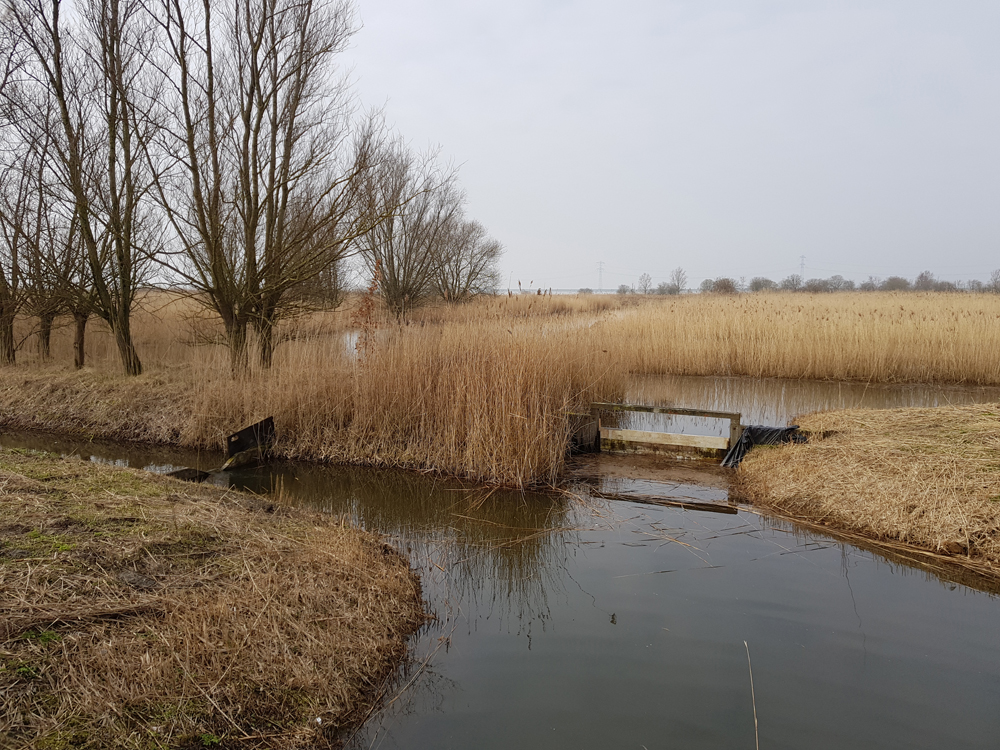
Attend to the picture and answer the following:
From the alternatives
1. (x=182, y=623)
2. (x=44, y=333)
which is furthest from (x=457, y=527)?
(x=44, y=333)

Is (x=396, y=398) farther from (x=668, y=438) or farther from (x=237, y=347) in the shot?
(x=237, y=347)

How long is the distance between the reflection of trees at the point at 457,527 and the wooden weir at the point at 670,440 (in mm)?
1616

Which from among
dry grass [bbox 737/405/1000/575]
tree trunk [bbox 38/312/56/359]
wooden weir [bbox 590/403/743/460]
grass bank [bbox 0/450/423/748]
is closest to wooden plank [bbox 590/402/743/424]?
wooden weir [bbox 590/403/743/460]

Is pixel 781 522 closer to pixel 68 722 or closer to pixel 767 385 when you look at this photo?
pixel 68 722

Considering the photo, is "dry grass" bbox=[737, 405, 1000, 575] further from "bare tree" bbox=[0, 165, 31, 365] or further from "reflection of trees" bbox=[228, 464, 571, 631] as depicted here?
"bare tree" bbox=[0, 165, 31, 365]

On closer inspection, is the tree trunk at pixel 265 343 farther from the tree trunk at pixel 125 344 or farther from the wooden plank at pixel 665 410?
the wooden plank at pixel 665 410

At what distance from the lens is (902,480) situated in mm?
4777

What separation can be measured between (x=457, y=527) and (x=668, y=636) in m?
2.05

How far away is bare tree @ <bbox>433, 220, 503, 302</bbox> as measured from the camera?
75.0ft

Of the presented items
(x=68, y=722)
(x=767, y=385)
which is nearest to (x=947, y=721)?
(x=68, y=722)

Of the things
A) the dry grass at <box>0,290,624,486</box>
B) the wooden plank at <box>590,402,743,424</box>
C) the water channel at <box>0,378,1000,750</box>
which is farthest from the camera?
the wooden plank at <box>590,402,743,424</box>

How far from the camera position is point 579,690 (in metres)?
2.85

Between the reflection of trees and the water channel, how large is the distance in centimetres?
2

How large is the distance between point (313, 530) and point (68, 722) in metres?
2.08
